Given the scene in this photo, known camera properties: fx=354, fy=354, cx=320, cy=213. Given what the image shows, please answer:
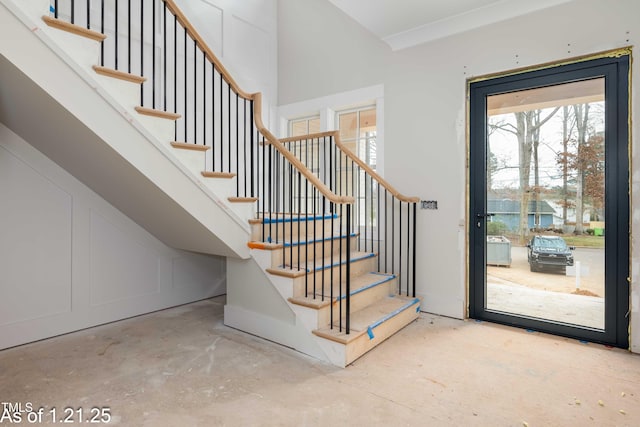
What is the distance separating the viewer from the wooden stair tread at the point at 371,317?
7.80 ft

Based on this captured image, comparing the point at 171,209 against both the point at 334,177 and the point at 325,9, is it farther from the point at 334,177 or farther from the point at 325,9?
the point at 325,9

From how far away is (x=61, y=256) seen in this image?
9.53 feet

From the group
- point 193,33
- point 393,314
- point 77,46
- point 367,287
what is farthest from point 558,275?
point 77,46

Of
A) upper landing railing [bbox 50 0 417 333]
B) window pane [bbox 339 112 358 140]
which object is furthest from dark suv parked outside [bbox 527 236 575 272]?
window pane [bbox 339 112 358 140]

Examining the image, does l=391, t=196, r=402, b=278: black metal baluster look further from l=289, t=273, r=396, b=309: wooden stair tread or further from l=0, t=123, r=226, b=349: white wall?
l=0, t=123, r=226, b=349: white wall

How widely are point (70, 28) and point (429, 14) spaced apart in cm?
Result: 265

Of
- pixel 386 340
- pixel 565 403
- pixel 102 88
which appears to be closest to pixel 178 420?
pixel 386 340

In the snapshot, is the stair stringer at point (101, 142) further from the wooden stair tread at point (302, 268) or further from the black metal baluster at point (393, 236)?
the black metal baluster at point (393, 236)

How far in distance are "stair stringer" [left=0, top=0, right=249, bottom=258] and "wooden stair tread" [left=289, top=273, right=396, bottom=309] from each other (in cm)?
64

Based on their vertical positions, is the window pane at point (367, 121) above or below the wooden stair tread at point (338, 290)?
above

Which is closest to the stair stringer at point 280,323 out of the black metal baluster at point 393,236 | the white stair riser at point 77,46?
the black metal baluster at point 393,236

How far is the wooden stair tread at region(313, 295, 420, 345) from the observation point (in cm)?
238

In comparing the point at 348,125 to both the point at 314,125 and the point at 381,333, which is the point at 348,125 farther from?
the point at 381,333

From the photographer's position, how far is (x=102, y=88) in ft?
Answer: 6.54
